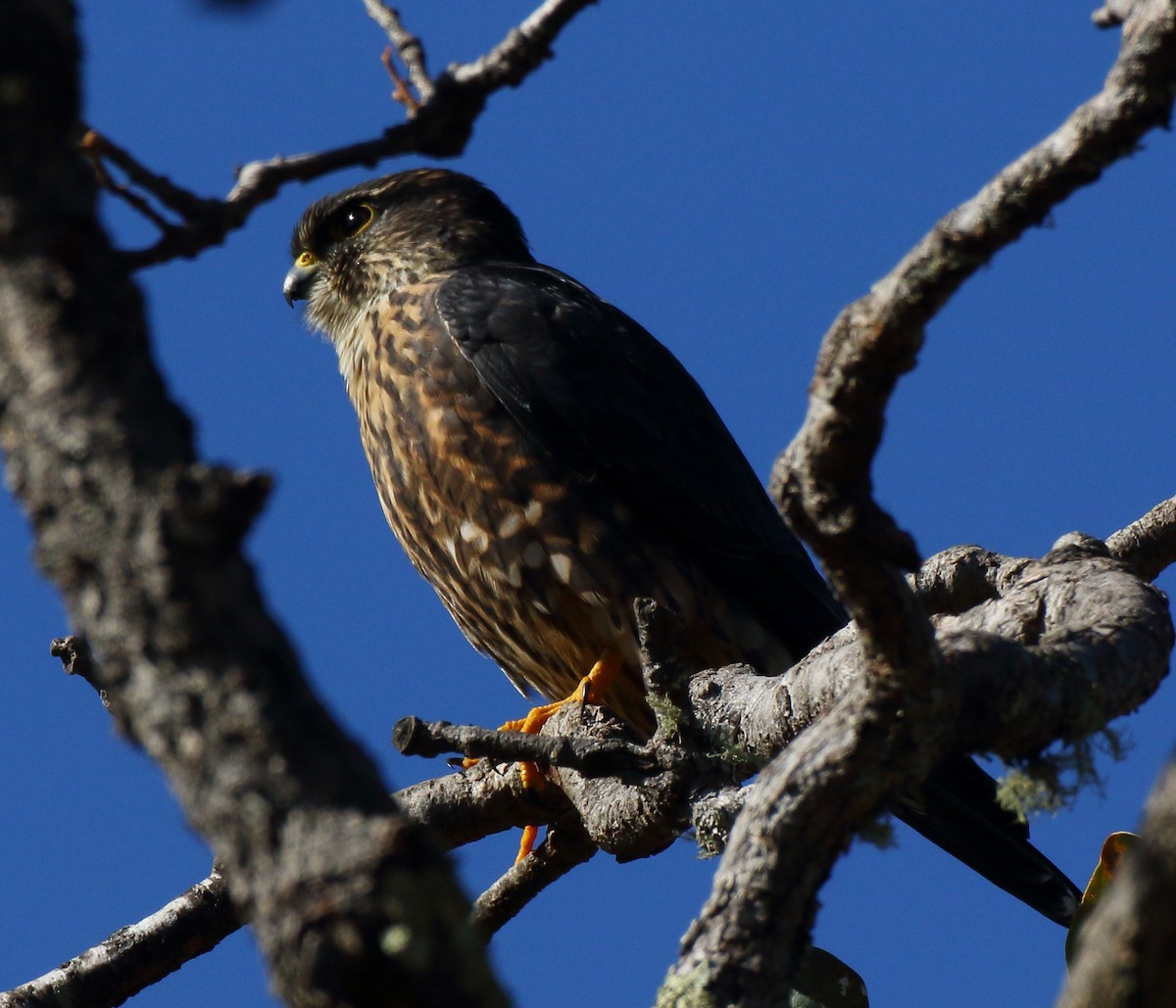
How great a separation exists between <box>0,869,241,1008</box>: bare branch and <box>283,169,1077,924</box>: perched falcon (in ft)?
3.81

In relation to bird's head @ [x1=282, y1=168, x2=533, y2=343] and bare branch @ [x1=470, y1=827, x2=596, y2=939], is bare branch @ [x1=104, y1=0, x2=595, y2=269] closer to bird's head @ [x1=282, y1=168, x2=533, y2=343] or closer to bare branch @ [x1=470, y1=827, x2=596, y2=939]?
bare branch @ [x1=470, y1=827, x2=596, y2=939]

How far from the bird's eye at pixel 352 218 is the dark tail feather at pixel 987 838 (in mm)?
2944

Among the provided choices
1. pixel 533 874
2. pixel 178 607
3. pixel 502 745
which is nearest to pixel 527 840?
pixel 533 874

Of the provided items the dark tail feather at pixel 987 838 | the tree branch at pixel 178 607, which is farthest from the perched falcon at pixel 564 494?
the tree branch at pixel 178 607

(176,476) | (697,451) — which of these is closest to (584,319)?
(697,451)

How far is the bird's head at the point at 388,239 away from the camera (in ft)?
A: 16.9

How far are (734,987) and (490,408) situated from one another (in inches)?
101

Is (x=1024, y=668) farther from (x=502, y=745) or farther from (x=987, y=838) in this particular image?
(x=987, y=838)

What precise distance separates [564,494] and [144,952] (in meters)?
1.58

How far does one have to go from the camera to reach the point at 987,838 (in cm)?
348

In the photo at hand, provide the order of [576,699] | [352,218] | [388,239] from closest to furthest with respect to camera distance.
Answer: [576,699]
[388,239]
[352,218]

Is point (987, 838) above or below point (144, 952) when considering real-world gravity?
below

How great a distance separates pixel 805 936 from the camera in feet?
6.34

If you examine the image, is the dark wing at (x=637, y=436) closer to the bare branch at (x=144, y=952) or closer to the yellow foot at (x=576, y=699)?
the yellow foot at (x=576, y=699)
